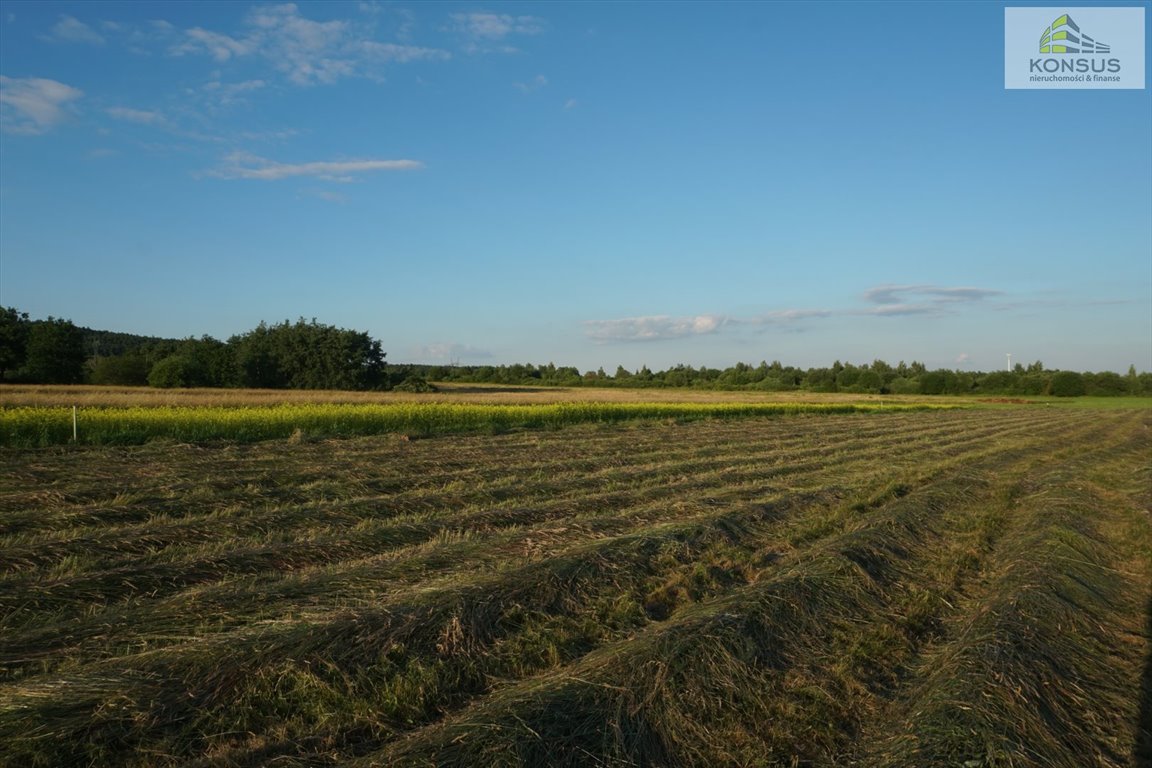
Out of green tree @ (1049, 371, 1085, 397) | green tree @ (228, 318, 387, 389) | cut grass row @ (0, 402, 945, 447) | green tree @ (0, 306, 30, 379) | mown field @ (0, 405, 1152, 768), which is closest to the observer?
mown field @ (0, 405, 1152, 768)

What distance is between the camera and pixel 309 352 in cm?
7000

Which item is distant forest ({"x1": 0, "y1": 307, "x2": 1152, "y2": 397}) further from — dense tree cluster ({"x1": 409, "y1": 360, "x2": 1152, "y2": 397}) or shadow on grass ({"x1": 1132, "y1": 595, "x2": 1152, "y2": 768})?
shadow on grass ({"x1": 1132, "y1": 595, "x2": 1152, "y2": 768})

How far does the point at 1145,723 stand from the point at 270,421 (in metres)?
22.1

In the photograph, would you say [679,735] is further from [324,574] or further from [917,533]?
[917,533]

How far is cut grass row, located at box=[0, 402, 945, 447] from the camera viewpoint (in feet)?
60.3

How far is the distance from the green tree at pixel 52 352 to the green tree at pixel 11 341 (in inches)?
21.3

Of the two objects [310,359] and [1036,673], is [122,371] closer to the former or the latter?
[310,359]

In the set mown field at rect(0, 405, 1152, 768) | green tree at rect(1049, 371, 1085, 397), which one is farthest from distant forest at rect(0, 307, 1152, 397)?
mown field at rect(0, 405, 1152, 768)

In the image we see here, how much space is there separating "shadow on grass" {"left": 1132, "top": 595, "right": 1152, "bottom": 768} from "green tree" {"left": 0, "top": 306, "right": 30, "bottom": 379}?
76.0 meters

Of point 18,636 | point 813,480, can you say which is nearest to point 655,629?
point 18,636

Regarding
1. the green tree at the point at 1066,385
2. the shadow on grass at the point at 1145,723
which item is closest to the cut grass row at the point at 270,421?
the shadow on grass at the point at 1145,723

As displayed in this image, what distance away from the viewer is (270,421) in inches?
885

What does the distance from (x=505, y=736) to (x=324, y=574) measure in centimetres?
386

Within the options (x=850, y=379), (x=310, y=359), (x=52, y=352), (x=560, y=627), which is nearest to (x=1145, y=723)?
(x=560, y=627)
